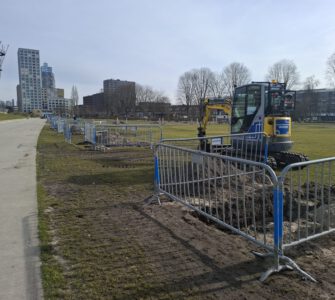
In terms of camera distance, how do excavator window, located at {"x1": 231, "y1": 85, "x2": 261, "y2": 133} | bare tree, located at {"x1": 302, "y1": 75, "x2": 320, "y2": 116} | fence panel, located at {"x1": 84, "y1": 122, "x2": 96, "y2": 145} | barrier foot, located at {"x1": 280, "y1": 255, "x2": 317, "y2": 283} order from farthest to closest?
bare tree, located at {"x1": 302, "y1": 75, "x2": 320, "y2": 116} < fence panel, located at {"x1": 84, "y1": 122, "x2": 96, "y2": 145} < excavator window, located at {"x1": 231, "y1": 85, "x2": 261, "y2": 133} < barrier foot, located at {"x1": 280, "y1": 255, "x2": 317, "y2": 283}

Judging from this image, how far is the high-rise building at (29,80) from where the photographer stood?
13812 cm

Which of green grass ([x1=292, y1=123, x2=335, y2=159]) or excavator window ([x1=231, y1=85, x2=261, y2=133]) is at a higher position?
excavator window ([x1=231, y1=85, x2=261, y2=133])

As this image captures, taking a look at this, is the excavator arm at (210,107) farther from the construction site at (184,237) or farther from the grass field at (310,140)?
the construction site at (184,237)

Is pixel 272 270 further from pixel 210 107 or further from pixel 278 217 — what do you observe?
pixel 210 107

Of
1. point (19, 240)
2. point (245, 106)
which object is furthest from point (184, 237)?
point (245, 106)

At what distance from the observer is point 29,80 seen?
13812 cm

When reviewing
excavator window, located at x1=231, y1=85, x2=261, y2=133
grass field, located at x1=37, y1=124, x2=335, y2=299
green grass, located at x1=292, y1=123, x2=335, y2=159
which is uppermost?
excavator window, located at x1=231, y1=85, x2=261, y2=133

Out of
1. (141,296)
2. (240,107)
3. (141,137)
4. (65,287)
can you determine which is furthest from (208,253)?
(141,137)

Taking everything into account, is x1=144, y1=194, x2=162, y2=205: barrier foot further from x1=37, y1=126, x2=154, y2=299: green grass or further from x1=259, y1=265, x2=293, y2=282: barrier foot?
x1=259, y1=265, x2=293, y2=282: barrier foot

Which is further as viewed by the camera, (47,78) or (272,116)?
(47,78)

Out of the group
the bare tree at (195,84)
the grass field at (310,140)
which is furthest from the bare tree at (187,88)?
the grass field at (310,140)

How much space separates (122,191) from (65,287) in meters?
4.41

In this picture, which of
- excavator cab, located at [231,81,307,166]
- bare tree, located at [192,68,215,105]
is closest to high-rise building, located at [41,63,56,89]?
bare tree, located at [192,68,215,105]

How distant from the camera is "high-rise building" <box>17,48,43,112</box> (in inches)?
5438
